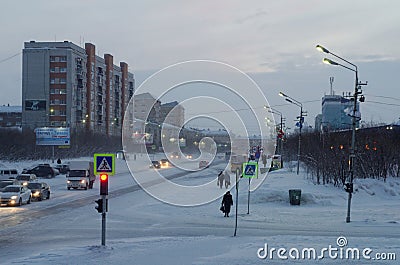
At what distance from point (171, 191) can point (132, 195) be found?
3.23m

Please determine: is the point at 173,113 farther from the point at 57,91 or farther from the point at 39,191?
the point at 57,91

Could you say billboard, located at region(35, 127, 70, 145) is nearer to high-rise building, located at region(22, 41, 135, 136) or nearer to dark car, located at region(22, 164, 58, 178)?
dark car, located at region(22, 164, 58, 178)

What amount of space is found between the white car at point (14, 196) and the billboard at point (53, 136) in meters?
37.8

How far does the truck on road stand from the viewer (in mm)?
49781

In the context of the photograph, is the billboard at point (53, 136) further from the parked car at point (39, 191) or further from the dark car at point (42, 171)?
the parked car at point (39, 191)

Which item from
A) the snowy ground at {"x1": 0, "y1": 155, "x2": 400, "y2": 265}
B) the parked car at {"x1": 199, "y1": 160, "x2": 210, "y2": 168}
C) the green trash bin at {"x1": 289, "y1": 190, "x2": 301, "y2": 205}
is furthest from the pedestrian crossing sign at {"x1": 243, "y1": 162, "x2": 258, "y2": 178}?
the parked car at {"x1": 199, "y1": 160, "x2": 210, "y2": 168}

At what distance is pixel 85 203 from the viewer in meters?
36.3

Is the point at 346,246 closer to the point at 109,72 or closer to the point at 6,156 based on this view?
the point at 6,156

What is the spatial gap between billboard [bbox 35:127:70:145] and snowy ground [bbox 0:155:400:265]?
32.9 m

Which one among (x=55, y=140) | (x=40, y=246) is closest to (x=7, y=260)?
(x=40, y=246)

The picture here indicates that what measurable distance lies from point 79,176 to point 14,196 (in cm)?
1582

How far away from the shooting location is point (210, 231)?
2300cm
